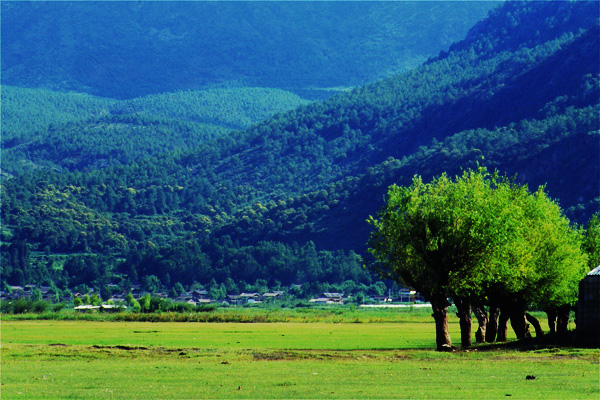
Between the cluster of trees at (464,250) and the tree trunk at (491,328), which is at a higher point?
the cluster of trees at (464,250)

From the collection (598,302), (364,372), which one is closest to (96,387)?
(364,372)

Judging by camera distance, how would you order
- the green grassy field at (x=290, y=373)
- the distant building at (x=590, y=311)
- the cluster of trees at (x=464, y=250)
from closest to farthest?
1. the green grassy field at (x=290, y=373)
2. the distant building at (x=590, y=311)
3. the cluster of trees at (x=464, y=250)

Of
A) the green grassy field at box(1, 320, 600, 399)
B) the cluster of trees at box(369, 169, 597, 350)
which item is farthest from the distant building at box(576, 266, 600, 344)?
the cluster of trees at box(369, 169, 597, 350)

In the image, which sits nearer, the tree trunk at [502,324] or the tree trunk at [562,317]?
the tree trunk at [502,324]

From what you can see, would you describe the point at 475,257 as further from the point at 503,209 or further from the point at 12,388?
the point at 12,388

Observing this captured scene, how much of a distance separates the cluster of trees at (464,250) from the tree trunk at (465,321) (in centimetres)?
6

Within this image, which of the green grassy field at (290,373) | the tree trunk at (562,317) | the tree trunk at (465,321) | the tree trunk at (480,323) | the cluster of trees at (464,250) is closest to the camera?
the green grassy field at (290,373)

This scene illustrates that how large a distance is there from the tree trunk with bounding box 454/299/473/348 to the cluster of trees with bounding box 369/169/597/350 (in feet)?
0.20

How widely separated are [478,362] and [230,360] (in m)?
→ 11.5

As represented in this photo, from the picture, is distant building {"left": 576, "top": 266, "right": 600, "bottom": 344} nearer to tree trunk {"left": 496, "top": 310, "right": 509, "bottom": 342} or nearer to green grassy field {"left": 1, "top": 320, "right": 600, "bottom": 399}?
green grassy field {"left": 1, "top": 320, "right": 600, "bottom": 399}

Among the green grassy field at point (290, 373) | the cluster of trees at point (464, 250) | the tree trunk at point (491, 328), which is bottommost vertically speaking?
the green grassy field at point (290, 373)

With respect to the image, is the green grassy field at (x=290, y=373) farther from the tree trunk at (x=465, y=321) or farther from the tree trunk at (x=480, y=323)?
the tree trunk at (x=480, y=323)

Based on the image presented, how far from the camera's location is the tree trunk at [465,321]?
5759 cm

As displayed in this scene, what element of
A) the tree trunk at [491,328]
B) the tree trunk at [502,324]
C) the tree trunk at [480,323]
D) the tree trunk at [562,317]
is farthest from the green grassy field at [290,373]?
the tree trunk at [562,317]
